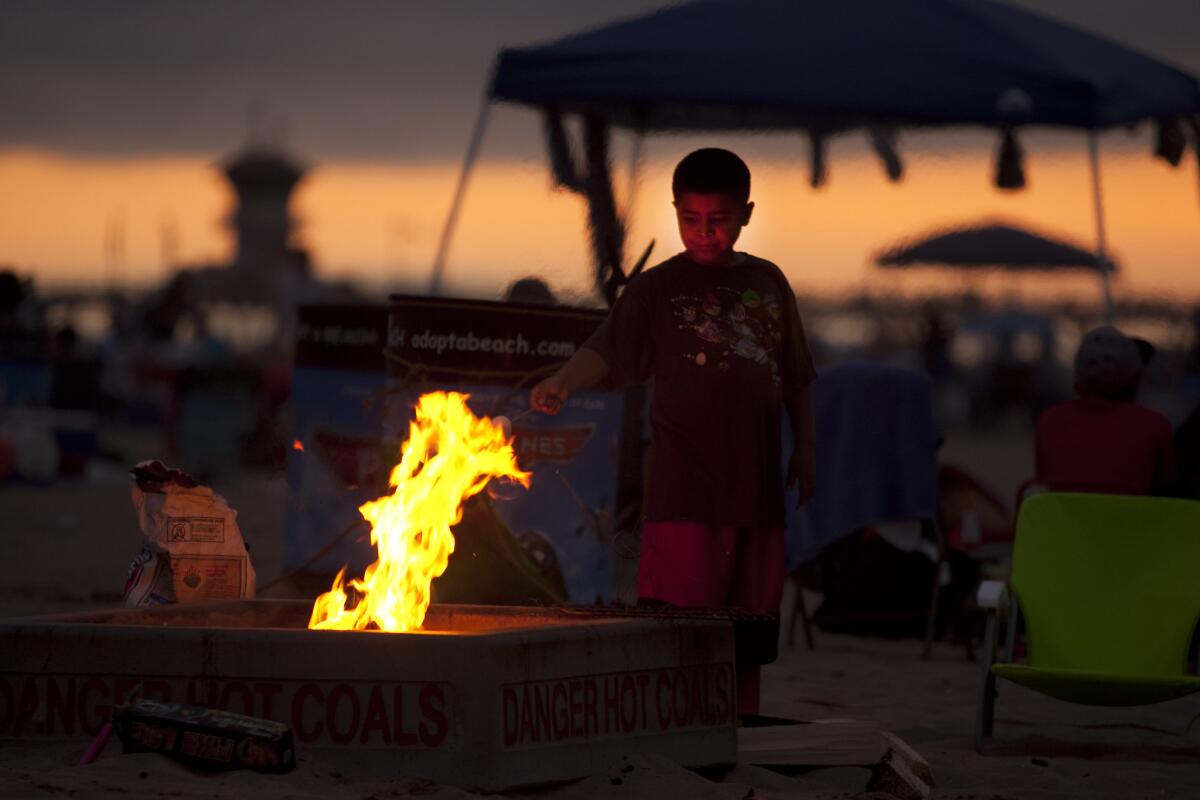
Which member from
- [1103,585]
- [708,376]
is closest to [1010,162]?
[1103,585]

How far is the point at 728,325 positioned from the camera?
5277 millimetres

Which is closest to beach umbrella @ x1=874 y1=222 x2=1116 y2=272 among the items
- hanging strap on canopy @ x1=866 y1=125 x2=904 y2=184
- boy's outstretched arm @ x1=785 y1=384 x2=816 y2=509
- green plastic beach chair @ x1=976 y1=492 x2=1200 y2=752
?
hanging strap on canopy @ x1=866 y1=125 x2=904 y2=184

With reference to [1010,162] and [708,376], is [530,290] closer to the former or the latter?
[1010,162]

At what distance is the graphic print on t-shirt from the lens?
17.2ft

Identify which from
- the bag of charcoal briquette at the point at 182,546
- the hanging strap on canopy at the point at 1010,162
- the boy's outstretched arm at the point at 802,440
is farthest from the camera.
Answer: the hanging strap on canopy at the point at 1010,162

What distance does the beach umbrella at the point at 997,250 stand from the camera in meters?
22.6

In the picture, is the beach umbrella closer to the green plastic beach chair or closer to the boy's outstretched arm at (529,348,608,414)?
the green plastic beach chair

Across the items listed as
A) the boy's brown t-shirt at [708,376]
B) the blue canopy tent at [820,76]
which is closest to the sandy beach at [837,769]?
the boy's brown t-shirt at [708,376]

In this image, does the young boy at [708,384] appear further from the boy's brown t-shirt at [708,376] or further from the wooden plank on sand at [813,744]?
the wooden plank on sand at [813,744]

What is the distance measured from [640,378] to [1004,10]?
19.7 ft

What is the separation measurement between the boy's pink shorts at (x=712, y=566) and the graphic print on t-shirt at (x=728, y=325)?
441mm

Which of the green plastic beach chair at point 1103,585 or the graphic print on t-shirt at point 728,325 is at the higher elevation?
the graphic print on t-shirt at point 728,325

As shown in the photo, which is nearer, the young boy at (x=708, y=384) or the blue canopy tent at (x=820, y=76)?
the young boy at (x=708, y=384)

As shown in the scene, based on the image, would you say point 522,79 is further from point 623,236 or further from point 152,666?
point 152,666
